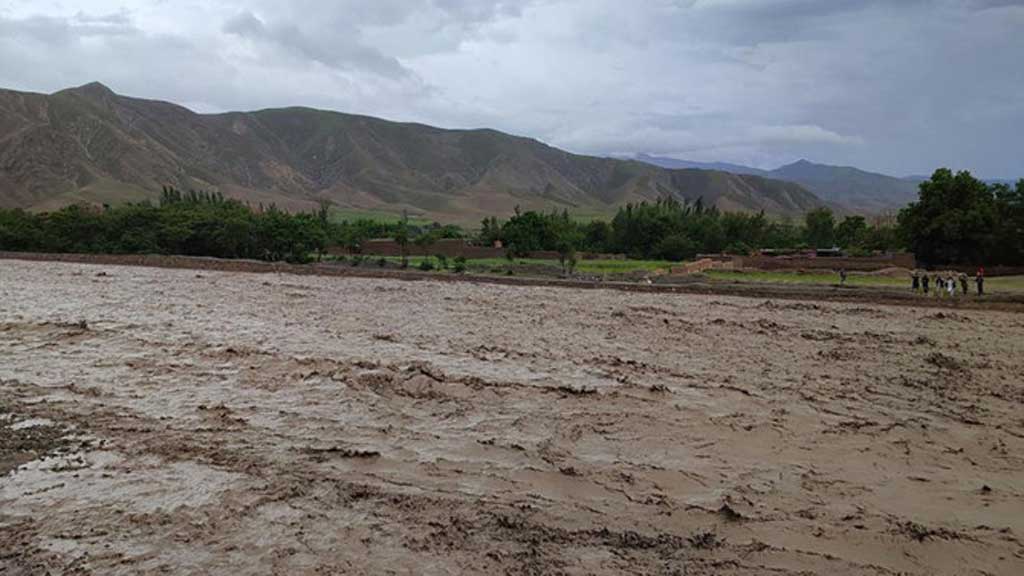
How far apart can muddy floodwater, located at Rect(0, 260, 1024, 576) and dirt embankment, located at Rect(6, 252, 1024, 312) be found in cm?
1572

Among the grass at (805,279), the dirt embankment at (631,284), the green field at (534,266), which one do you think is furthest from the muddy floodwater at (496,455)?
the green field at (534,266)

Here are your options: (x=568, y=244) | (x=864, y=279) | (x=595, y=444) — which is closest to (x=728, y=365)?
(x=595, y=444)

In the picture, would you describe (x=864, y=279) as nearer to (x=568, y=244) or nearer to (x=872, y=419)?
(x=568, y=244)

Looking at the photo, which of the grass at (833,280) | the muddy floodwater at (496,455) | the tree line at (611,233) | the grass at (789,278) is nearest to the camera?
the muddy floodwater at (496,455)

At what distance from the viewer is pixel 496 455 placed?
9.92m

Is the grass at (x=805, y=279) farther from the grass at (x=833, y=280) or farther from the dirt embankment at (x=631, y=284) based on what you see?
the dirt embankment at (x=631, y=284)

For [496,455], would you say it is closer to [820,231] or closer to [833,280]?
[833,280]

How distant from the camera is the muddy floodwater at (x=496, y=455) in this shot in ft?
22.5

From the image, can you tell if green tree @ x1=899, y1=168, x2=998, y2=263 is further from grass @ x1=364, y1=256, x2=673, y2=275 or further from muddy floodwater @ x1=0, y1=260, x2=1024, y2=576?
muddy floodwater @ x1=0, y1=260, x2=1024, y2=576

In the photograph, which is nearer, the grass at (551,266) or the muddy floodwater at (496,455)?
the muddy floodwater at (496,455)

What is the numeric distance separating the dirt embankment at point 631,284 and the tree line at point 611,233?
788 cm

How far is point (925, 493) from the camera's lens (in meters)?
8.87

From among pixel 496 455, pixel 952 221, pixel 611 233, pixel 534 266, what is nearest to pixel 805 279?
pixel 952 221

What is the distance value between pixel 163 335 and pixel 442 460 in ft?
47.4
